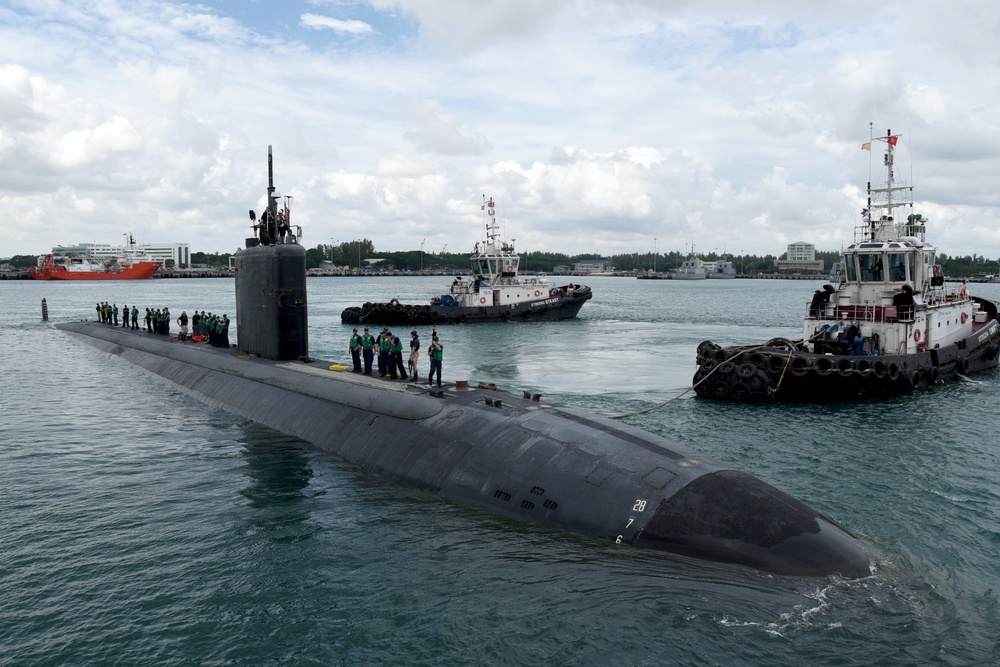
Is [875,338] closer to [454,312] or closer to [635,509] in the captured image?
[635,509]

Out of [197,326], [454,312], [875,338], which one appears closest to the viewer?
[875,338]

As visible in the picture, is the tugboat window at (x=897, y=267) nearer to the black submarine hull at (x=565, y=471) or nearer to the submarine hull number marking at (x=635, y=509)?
the black submarine hull at (x=565, y=471)

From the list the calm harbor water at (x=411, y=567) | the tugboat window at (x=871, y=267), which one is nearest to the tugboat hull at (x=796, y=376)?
the calm harbor water at (x=411, y=567)

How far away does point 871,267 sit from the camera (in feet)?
95.6

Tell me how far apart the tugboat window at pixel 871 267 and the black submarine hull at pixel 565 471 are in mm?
19941

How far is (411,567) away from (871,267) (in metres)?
24.9

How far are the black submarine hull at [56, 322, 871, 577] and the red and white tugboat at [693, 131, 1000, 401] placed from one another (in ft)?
40.7

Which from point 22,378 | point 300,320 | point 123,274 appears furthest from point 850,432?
point 123,274

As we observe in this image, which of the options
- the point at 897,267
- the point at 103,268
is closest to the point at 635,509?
the point at 897,267

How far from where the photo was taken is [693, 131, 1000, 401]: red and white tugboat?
2436 cm

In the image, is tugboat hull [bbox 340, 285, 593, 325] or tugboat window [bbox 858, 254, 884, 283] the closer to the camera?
tugboat window [bbox 858, 254, 884, 283]

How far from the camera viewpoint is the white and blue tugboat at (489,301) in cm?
5650

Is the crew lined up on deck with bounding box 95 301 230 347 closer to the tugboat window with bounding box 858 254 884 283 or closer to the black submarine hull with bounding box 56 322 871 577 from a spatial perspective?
the black submarine hull with bounding box 56 322 871 577

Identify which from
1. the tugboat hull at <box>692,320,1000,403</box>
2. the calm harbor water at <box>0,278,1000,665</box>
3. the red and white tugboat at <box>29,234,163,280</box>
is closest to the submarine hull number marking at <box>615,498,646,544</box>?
the calm harbor water at <box>0,278,1000,665</box>
